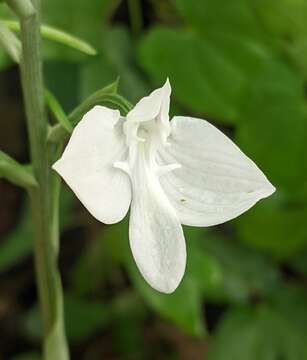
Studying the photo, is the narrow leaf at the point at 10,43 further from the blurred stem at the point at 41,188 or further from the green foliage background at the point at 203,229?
the green foliage background at the point at 203,229

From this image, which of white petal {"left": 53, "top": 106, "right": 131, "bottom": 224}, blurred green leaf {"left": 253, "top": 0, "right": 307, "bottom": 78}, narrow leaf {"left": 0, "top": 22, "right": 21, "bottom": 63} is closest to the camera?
white petal {"left": 53, "top": 106, "right": 131, "bottom": 224}

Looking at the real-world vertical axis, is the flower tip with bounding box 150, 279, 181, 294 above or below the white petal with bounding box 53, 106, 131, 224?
below

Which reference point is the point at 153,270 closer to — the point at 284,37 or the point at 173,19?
the point at 284,37

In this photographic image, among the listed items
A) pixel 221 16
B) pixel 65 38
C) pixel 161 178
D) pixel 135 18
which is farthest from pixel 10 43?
pixel 135 18

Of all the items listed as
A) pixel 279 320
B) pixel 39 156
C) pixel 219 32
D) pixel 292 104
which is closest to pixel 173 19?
pixel 219 32

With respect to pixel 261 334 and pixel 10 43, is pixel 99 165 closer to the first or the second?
pixel 10 43

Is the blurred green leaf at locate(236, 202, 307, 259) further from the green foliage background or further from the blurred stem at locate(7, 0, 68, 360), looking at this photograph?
the blurred stem at locate(7, 0, 68, 360)

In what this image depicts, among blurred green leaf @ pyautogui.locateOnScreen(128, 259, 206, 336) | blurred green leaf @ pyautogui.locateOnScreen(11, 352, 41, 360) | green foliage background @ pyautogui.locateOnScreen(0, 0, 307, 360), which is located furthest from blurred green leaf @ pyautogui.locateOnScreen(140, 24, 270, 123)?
blurred green leaf @ pyautogui.locateOnScreen(11, 352, 41, 360)

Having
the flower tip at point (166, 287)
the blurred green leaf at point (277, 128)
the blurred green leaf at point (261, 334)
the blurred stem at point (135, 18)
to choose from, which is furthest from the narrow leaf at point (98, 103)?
the blurred green leaf at point (261, 334)
